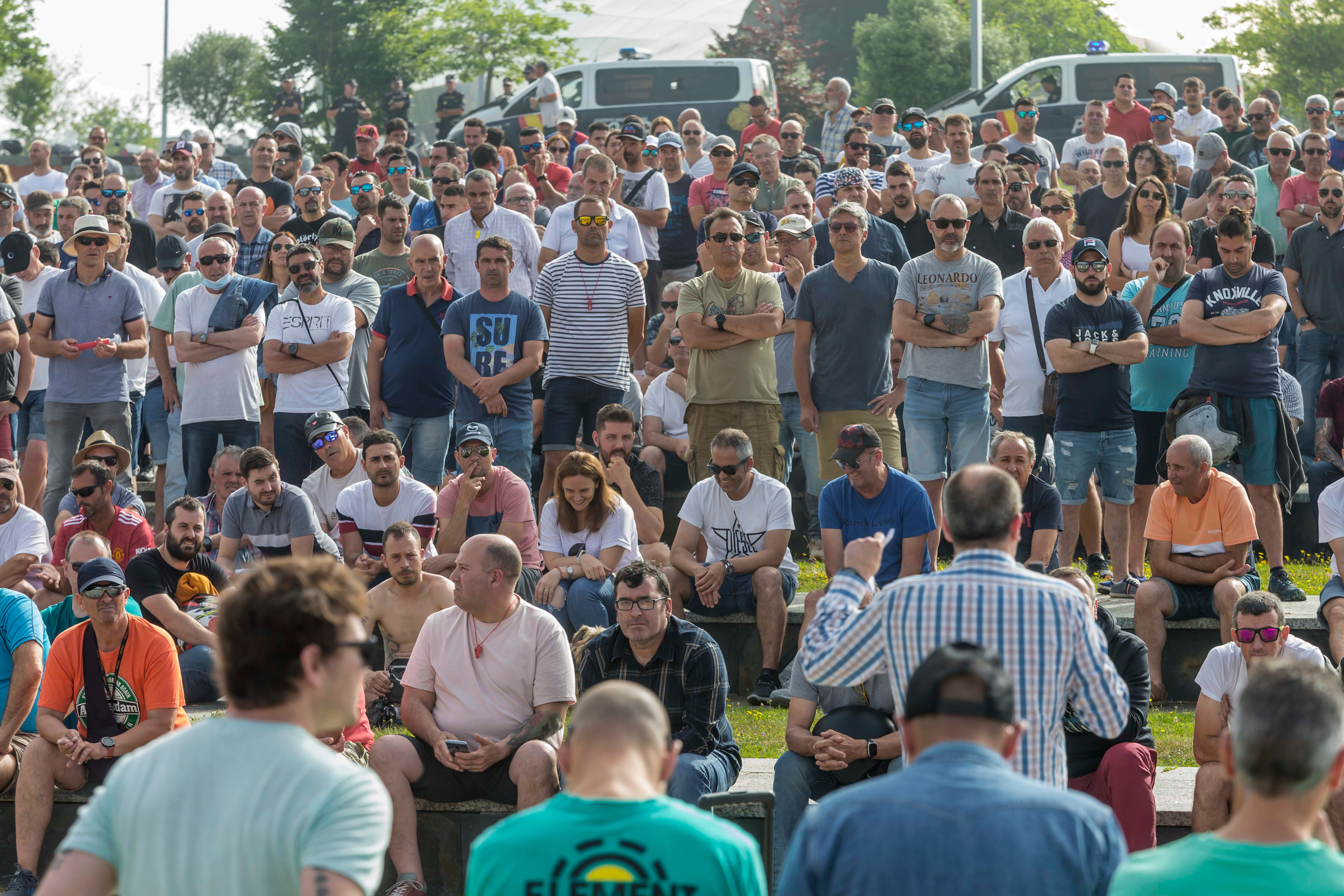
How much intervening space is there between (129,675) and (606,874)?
463cm

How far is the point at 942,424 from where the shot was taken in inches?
368

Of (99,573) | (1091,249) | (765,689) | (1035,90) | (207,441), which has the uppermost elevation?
(1035,90)

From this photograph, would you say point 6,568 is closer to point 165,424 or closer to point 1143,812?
point 165,424

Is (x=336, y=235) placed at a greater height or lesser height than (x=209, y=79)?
lesser

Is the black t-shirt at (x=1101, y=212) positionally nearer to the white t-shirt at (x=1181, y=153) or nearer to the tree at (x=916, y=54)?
the white t-shirt at (x=1181, y=153)

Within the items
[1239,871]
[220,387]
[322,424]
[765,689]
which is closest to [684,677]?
[765,689]

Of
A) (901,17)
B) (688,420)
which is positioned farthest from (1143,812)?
(901,17)

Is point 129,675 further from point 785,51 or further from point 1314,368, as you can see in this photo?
point 785,51

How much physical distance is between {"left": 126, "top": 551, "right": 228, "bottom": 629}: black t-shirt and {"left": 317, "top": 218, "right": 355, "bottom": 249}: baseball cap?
311 centimetres

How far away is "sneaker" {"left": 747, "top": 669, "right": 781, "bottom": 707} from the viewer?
27.7 ft

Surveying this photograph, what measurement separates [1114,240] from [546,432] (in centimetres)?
465

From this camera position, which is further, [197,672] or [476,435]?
[476,435]

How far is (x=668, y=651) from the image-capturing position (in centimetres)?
691

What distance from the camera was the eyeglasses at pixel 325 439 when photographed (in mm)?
9617
